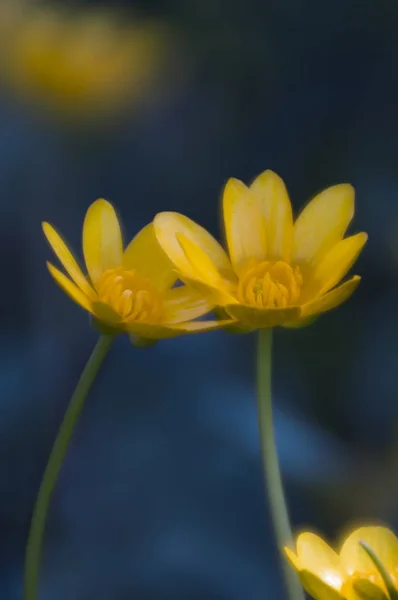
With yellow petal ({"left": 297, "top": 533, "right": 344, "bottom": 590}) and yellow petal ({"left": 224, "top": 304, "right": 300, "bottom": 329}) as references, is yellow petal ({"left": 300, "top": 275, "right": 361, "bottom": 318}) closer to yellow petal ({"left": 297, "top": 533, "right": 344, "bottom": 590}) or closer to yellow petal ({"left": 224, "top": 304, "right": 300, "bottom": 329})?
yellow petal ({"left": 224, "top": 304, "right": 300, "bottom": 329})

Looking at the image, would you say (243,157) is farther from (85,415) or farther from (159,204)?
(85,415)

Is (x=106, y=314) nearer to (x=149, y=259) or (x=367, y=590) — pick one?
(x=149, y=259)

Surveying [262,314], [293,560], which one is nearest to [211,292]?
[262,314]

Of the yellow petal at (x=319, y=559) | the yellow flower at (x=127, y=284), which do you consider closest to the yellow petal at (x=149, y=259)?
the yellow flower at (x=127, y=284)

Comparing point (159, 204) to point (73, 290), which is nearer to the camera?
point (73, 290)

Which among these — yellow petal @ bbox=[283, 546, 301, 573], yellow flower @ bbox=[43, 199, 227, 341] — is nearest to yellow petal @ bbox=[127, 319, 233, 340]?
yellow flower @ bbox=[43, 199, 227, 341]

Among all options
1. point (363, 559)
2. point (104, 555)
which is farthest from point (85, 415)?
point (363, 559)
